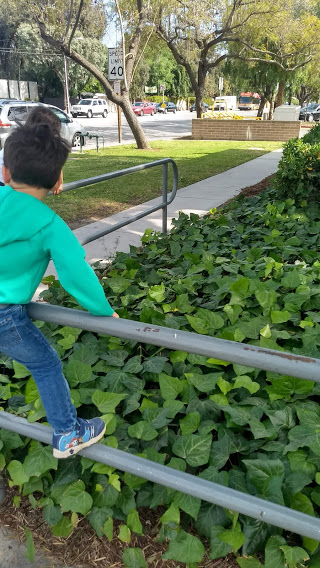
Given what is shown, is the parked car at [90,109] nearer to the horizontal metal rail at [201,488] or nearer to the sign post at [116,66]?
the sign post at [116,66]

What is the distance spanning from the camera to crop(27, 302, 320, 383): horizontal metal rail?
1.29 meters

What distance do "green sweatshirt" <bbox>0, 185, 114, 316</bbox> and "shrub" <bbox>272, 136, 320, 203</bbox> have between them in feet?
17.4

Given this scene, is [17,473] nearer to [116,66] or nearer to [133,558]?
[133,558]

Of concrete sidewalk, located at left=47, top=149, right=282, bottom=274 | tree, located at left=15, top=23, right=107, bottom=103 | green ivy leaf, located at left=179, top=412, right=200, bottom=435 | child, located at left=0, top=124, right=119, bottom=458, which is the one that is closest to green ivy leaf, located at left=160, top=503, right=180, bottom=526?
green ivy leaf, located at left=179, top=412, right=200, bottom=435

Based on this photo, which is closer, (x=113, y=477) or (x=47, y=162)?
(x=47, y=162)

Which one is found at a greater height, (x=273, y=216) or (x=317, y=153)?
(x=317, y=153)

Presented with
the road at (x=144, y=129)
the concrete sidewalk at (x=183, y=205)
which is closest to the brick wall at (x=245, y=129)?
the road at (x=144, y=129)

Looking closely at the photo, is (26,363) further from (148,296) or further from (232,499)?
(148,296)

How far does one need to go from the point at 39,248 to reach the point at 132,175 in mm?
10054

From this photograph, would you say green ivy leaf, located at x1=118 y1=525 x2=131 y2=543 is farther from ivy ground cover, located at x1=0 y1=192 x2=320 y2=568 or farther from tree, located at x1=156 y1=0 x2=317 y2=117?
tree, located at x1=156 y1=0 x2=317 y2=117

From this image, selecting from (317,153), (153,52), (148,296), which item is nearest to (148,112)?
(153,52)

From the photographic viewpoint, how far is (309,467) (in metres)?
2.04

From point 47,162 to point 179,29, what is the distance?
21.8 meters

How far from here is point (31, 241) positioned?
1618 mm
